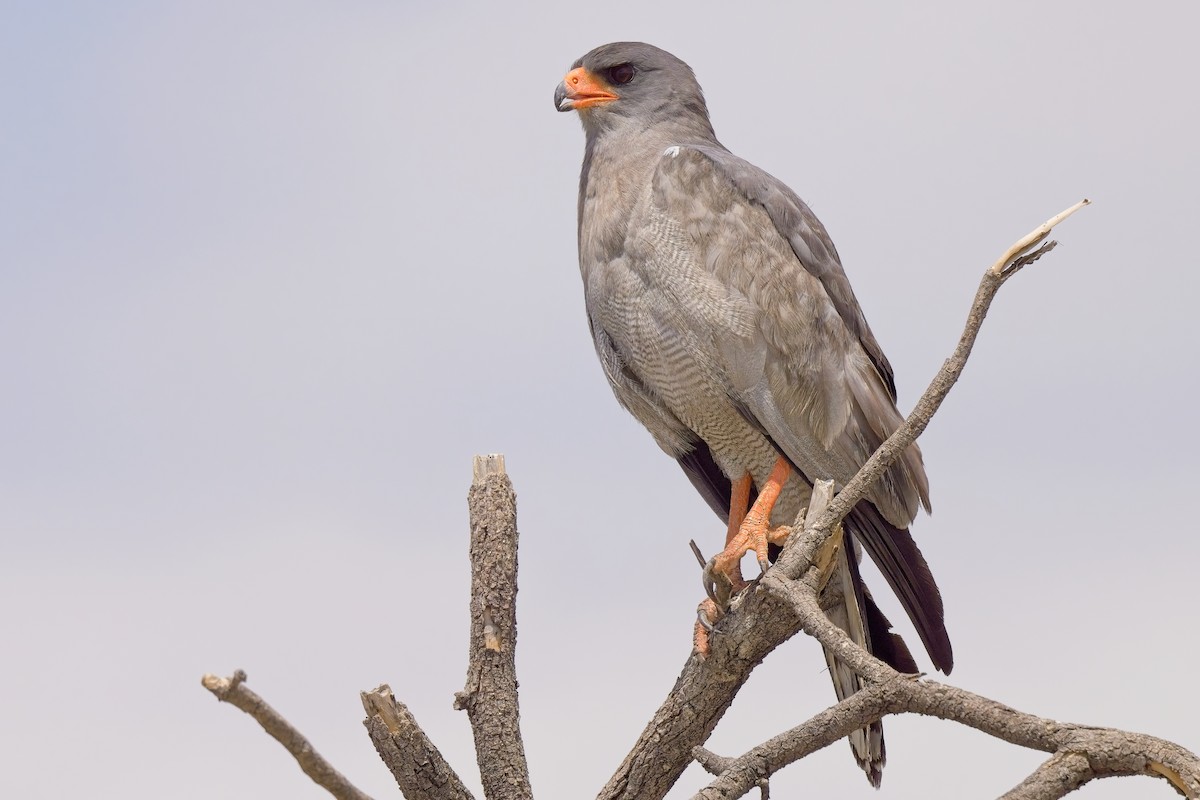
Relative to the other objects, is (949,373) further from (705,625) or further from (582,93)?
(582,93)

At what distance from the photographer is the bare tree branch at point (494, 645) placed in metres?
4.78

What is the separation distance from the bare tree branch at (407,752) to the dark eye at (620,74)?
2824mm

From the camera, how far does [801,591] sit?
4188 mm

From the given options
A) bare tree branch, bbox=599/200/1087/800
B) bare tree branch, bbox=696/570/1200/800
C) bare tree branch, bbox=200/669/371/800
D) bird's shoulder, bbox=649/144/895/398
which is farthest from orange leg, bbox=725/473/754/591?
bare tree branch, bbox=200/669/371/800

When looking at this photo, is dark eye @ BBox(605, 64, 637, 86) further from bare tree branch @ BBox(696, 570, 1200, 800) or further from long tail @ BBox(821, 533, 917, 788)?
bare tree branch @ BBox(696, 570, 1200, 800)

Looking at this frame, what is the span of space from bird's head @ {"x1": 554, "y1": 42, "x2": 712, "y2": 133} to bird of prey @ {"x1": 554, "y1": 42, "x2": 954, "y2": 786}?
8.9 inches

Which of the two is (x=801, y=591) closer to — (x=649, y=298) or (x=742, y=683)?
(x=742, y=683)

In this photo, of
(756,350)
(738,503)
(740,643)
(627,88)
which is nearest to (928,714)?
(740,643)

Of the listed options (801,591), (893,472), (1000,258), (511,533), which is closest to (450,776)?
(511,533)

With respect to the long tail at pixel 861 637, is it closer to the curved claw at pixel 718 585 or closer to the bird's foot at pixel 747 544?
the bird's foot at pixel 747 544

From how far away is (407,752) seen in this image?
4383mm

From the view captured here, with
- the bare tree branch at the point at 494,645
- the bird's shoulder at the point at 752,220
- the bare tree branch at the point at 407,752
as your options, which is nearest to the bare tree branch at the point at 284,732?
the bare tree branch at the point at 407,752

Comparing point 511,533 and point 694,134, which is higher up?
point 694,134

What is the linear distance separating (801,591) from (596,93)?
2.54m
